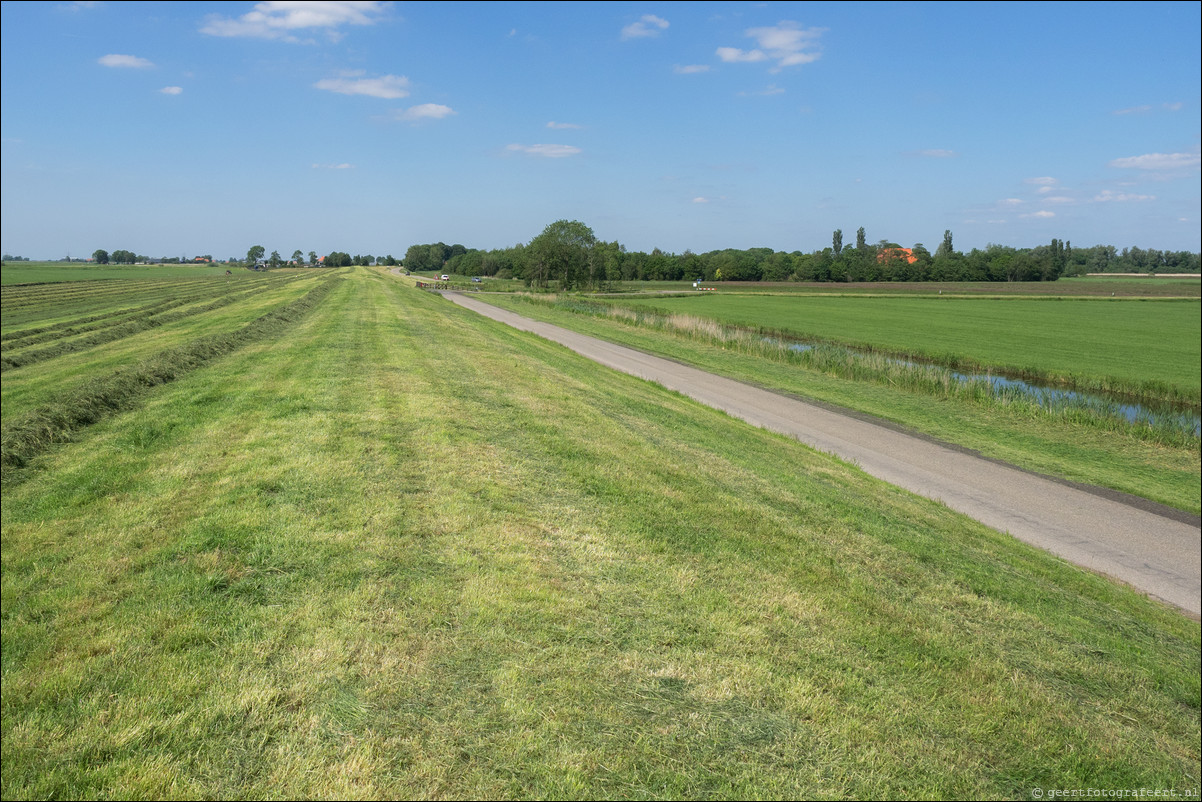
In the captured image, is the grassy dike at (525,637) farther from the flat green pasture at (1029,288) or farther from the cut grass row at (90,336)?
the flat green pasture at (1029,288)

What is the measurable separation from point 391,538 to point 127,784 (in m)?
2.97

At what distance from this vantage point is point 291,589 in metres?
5.26

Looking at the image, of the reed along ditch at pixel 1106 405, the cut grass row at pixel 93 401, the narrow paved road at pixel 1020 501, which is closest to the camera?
the cut grass row at pixel 93 401

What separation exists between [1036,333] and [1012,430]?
21.4 m

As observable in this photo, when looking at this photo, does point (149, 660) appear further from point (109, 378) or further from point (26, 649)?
point (109, 378)

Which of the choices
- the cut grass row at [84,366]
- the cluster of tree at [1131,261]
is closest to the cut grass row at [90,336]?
the cut grass row at [84,366]

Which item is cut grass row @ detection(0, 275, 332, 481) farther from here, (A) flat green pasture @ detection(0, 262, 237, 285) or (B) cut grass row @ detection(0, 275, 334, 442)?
(A) flat green pasture @ detection(0, 262, 237, 285)

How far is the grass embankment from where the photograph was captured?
580 inches

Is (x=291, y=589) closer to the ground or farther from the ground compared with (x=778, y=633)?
farther from the ground

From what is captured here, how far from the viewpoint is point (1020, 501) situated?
1263cm

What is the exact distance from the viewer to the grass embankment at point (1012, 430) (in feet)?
48.4

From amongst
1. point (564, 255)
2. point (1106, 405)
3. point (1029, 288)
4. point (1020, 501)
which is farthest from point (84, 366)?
point (564, 255)

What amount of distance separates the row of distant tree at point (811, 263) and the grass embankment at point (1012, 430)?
490 cm

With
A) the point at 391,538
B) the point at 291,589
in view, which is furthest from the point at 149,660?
the point at 391,538
